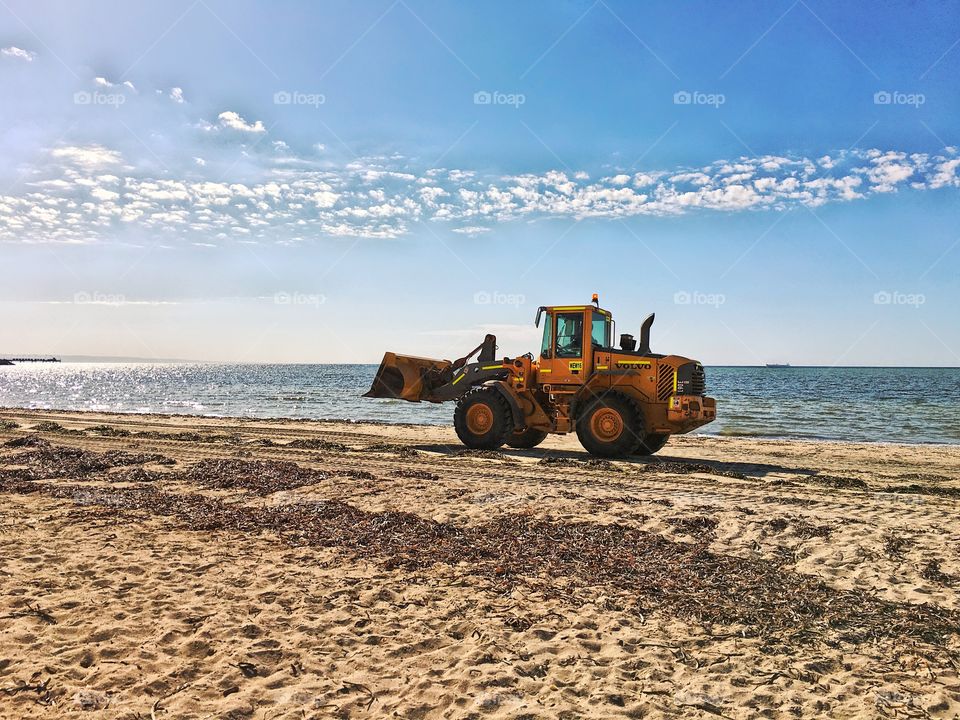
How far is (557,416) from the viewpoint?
15227 mm

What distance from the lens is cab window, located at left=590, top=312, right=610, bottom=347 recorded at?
14906mm

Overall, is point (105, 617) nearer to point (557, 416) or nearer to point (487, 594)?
point (487, 594)

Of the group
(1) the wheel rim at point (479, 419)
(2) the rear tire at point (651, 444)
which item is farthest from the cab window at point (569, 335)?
(2) the rear tire at point (651, 444)

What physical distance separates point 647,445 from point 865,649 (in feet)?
34.4

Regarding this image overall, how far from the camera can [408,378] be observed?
16734 millimetres

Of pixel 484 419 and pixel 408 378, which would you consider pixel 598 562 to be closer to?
pixel 484 419

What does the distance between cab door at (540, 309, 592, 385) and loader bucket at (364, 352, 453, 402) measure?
115 inches

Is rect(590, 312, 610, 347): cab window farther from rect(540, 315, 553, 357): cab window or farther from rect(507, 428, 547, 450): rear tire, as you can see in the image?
rect(507, 428, 547, 450): rear tire

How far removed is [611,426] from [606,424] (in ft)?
0.40

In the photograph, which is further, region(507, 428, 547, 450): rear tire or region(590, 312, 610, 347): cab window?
region(507, 428, 547, 450): rear tire

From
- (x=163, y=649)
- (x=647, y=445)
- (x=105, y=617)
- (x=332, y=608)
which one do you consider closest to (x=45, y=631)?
(x=105, y=617)

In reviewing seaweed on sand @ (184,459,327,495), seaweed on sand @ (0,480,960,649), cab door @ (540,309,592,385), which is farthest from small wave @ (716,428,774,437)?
seaweed on sand @ (0,480,960,649)

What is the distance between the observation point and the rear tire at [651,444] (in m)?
15.2

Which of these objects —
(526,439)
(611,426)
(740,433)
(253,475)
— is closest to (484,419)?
(526,439)
